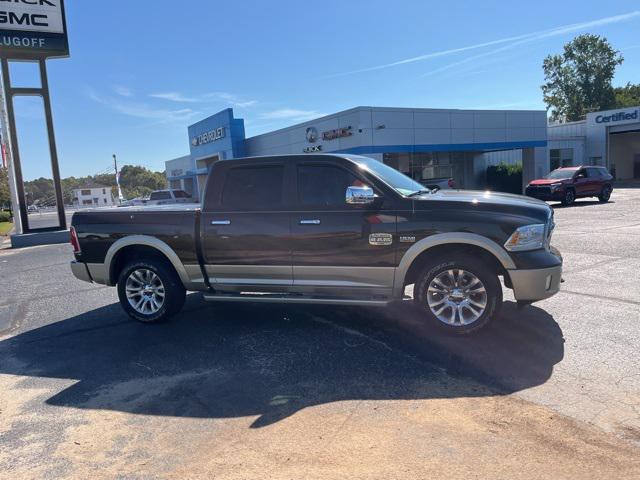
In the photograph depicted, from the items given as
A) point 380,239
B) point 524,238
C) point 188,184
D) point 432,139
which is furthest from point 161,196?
point 524,238

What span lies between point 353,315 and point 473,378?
6.90 feet

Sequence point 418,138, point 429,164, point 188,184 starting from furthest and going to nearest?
1. point 188,184
2. point 429,164
3. point 418,138

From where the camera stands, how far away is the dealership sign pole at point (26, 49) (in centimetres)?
1700

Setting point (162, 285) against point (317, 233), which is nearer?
point (317, 233)

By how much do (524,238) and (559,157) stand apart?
4037cm

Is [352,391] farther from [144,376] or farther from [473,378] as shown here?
[144,376]

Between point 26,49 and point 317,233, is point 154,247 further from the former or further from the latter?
point 26,49

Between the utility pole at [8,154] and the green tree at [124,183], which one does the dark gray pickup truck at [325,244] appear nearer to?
the utility pole at [8,154]

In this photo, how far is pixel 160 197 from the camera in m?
29.7

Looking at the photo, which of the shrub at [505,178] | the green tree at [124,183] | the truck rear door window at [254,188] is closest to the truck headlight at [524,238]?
the truck rear door window at [254,188]

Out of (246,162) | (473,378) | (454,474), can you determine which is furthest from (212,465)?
(246,162)

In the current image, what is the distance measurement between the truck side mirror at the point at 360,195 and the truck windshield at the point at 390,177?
0.37 m

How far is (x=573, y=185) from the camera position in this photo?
2103 cm

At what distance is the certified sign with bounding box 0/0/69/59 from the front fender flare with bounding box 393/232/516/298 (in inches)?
705
